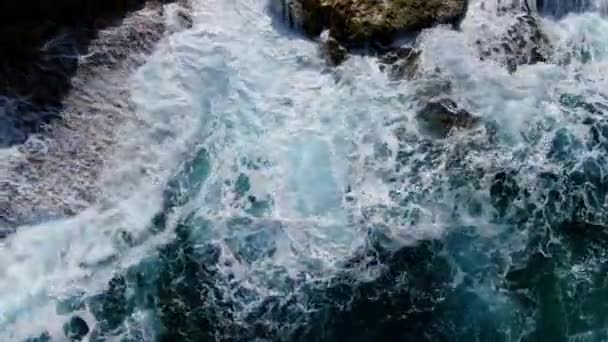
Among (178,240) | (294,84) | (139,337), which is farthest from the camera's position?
(294,84)

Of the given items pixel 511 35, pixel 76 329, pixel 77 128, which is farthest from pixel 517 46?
pixel 76 329

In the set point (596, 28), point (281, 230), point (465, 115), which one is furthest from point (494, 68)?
point (281, 230)

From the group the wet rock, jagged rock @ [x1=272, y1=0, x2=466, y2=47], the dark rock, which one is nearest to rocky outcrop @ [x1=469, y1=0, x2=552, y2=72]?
the wet rock

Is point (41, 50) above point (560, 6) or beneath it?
beneath

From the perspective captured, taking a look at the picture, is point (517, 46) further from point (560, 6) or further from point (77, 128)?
point (77, 128)

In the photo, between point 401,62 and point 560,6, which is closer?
point 401,62

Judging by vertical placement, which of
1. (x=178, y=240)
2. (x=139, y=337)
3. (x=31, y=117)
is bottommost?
(x=139, y=337)

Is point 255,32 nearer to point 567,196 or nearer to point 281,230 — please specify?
point 281,230
